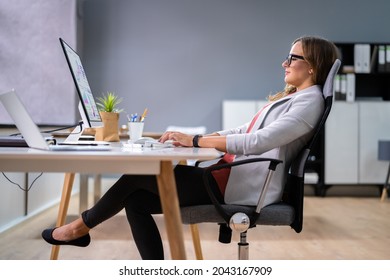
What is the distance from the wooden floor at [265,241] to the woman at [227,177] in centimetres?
94

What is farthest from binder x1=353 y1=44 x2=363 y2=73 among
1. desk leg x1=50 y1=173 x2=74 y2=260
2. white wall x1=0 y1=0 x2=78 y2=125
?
desk leg x1=50 y1=173 x2=74 y2=260

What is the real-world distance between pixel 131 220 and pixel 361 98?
4.40m

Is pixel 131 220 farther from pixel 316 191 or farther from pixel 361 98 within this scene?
pixel 361 98

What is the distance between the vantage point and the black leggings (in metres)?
1.53

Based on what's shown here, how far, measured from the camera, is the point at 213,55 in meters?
5.42

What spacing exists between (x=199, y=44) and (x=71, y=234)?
4064 mm

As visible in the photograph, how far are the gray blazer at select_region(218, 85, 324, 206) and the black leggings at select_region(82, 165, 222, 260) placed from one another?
0.09m

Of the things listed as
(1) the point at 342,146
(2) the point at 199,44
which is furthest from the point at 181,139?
(2) the point at 199,44

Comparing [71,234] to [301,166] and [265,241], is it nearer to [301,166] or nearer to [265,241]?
[301,166]

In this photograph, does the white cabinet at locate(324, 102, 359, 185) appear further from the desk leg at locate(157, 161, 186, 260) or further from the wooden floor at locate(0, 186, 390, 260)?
the desk leg at locate(157, 161, 186, 260)

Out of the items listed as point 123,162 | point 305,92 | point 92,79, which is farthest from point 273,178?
point 92,79

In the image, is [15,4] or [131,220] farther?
[15,4]

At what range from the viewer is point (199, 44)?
5.41 metres

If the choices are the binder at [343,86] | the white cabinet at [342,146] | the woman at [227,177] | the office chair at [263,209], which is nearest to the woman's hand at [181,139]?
the woman at [227,177]
